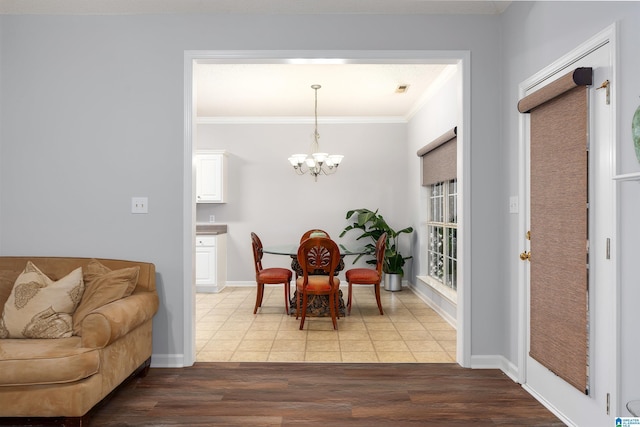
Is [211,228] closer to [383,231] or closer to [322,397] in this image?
[383,231]

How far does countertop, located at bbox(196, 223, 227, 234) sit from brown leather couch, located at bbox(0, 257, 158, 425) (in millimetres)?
3752

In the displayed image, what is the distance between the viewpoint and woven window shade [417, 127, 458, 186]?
14.7 ft

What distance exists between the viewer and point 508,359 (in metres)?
3.09

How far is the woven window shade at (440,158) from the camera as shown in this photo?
447 cm

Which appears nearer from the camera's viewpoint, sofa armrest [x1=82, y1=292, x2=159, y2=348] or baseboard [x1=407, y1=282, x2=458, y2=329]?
sofa armrest [x1=82, y1=292, x2=159, y2=348]

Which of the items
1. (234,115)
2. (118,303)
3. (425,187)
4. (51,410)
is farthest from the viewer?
(234,115)

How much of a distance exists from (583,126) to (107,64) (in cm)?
310

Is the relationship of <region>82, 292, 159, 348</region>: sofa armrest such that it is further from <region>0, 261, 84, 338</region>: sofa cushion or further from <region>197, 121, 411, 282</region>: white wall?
<region>197, 121, 411, 282</region>: white wall

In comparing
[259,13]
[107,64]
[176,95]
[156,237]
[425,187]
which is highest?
[259,13]

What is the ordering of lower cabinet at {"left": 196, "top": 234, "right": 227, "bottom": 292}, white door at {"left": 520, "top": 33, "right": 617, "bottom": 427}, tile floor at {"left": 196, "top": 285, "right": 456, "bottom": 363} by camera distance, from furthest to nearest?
lower cabinet at {"left": 196, "top": 234, "right": 227, "bottom": 292} → tile floor at {"left": 196, "top": 285, "right": 456, "bottom": 363} → white door at {"left": 520, "top": 33, "right": 617, "bottom": 427}

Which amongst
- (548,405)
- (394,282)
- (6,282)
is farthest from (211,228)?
(548,405)

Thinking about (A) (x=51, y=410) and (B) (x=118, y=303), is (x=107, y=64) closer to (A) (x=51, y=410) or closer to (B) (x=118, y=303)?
(B) (x=118, y=303)

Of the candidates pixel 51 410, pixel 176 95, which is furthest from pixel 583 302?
pixel 176 95

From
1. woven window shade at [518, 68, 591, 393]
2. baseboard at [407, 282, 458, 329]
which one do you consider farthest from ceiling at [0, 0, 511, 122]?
baseboard at [407, 282, 458, 329]
